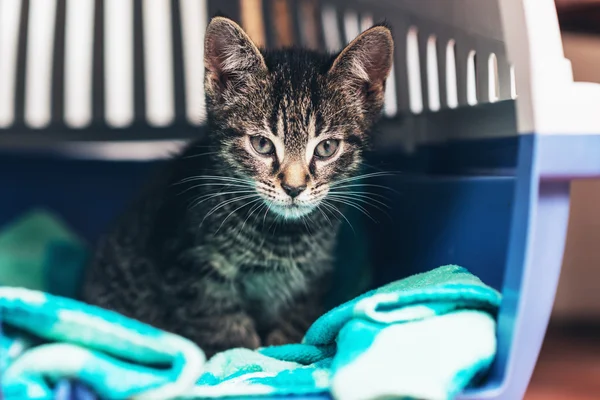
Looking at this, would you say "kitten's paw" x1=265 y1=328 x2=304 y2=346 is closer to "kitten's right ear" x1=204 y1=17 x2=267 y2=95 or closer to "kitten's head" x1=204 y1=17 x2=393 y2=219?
"kitten's head" x1=204 y1=17 x2=393 y2=219

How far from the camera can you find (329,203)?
1.17 meters

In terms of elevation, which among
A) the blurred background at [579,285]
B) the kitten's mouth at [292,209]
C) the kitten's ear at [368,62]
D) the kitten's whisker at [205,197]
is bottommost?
the blurred background at [579,285]

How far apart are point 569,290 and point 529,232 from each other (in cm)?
104

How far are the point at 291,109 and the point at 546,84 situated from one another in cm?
46

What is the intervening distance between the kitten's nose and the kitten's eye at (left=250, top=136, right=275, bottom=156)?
93 mm

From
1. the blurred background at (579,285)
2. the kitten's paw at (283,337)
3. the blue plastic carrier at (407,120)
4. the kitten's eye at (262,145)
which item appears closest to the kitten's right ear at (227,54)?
the kitten's eye at (262,145)

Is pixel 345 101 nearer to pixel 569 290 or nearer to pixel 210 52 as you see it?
pixel 210 52

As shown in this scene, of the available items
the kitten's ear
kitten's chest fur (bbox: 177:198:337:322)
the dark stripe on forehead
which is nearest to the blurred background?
the kitten's ear

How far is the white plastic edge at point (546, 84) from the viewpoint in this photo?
773mm

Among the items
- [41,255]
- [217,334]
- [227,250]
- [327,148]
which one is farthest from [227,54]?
[41,255]

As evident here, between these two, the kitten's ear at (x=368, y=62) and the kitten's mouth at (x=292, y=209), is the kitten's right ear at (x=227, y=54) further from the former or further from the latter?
the kitten's mouth at (x=292, y=209)

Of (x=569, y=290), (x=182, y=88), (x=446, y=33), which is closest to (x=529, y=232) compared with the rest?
(x=446, y=33)

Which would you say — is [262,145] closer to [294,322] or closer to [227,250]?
[227,250]

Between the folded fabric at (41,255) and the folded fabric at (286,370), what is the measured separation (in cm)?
74
